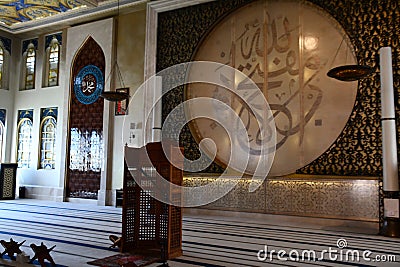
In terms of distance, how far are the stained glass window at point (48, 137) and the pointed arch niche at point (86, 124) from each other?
0.57 metres

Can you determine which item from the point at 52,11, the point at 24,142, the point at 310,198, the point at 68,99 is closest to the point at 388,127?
the point at 310,198

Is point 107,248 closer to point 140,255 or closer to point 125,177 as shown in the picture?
point 140,255

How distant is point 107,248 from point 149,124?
4.42 meters

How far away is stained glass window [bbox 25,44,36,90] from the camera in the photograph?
10.4 m

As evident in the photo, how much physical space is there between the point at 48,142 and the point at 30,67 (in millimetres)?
2298

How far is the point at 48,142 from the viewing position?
9.78 metres

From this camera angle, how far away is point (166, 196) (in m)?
3.61

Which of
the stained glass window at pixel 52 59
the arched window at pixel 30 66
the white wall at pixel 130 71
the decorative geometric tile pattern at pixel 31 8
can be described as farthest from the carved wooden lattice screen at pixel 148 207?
the arched window at pixel 30 66

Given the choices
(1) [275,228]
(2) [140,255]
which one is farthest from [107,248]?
(1) [275,228]

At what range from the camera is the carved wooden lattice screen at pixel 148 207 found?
12.0 ft

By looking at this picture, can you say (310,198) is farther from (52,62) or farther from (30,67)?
(30,67)

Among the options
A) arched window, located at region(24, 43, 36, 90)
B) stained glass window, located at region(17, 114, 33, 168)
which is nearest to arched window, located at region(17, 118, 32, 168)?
stained glass window, located at region(17, 114, 33, 168)

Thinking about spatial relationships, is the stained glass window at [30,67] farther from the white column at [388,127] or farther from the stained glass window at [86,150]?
the white column at [388,127]

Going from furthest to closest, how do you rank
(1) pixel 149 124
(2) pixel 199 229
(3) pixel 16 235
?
(1) pixel 149 124 < (2) pixel 199 229 < (3) pixel 16 235
